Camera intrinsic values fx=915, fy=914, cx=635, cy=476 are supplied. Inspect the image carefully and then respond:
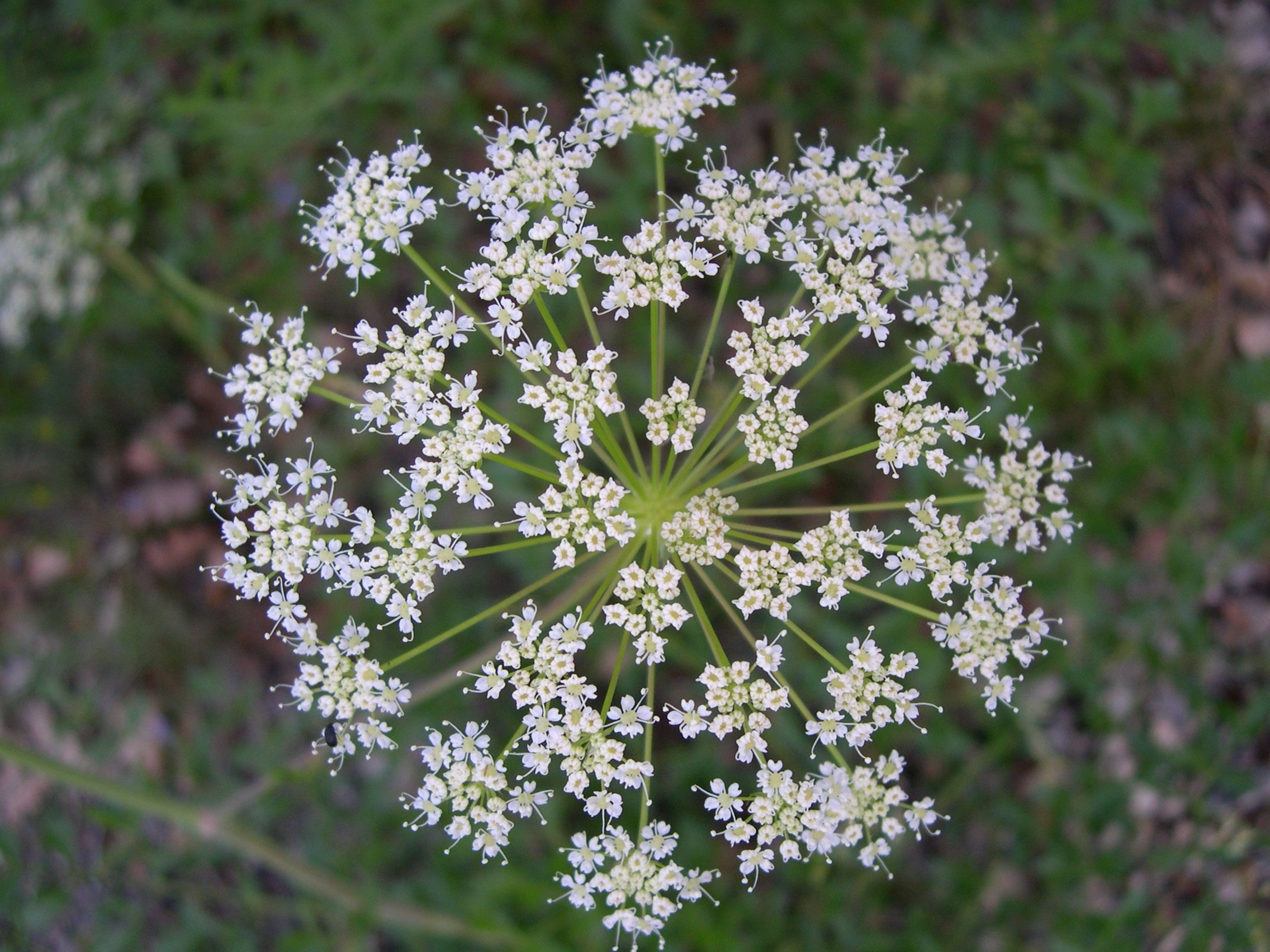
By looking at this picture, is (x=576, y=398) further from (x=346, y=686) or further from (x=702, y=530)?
(x=346, y=686)


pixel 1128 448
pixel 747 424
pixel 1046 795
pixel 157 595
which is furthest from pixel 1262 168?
pixel 157 595

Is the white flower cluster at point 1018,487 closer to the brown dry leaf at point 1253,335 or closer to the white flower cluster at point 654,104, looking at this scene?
the white flower cluster at point 654,104

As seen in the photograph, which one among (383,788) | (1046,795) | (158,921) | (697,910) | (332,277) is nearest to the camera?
(697,910)

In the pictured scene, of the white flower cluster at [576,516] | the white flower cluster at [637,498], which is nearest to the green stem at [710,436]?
the white flower cluster at [637,498]

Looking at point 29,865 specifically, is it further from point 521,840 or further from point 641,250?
point 641,250

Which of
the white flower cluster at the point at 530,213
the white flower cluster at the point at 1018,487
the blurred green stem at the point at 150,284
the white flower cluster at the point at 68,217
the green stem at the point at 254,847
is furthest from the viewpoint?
the blurred green stem at the point at 150,284

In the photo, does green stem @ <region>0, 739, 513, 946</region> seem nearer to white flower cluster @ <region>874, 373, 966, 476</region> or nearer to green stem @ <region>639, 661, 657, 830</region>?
green stem @ <region>639, 661, 657, 830</region>

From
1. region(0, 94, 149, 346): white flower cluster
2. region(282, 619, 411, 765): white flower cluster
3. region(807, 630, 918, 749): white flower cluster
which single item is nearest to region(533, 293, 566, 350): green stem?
region(282, 619, 411, 765): white flower cluster
